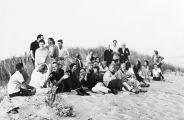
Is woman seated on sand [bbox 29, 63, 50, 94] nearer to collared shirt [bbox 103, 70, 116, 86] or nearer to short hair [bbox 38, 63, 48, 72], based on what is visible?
short hair [bbox 38, 63, 48, 72]

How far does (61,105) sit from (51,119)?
609 mm

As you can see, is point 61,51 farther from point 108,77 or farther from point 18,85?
point 18,85

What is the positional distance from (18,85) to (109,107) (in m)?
2.62

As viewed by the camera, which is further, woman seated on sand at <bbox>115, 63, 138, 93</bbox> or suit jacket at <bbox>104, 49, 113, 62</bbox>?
suit jacket at <bbox>104, 49, 113, 62</bbox>

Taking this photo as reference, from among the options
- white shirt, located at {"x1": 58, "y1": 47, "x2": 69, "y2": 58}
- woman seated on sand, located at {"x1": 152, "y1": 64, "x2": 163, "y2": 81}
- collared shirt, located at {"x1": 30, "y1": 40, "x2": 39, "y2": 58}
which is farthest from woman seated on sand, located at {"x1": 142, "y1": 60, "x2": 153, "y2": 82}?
collared shirt, located at {"x1": 30, "y1": 40, "x2": 39, "y2": 58}

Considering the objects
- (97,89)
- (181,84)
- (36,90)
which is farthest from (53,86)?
(181,84)

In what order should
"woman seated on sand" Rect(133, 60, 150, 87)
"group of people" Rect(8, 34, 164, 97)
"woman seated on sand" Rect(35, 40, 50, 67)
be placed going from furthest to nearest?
"woman seated on sand" Rect(133, 60, 150, 87)
"woman seated on sand" Rect(35, 40, 50, 67)
"group of people" Rect(8, 34, 164, 97)

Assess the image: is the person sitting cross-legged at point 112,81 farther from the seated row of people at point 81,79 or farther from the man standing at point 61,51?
the man standing at point 61,51

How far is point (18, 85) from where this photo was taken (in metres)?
9.98

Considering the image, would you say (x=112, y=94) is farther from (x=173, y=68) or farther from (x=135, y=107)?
(x=173, y=68)

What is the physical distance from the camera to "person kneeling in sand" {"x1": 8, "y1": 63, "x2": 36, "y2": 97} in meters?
9.95

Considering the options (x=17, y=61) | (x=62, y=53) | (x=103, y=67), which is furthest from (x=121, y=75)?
(x=17, y=61)

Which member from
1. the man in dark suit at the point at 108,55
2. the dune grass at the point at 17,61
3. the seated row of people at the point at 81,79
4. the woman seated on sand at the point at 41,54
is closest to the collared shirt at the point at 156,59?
the seated row of people at the point at 81,79

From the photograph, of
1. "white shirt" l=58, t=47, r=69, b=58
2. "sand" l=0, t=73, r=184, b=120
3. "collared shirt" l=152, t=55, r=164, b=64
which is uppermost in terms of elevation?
"white shirt" l=58, t=47, r=69, b=58
